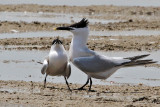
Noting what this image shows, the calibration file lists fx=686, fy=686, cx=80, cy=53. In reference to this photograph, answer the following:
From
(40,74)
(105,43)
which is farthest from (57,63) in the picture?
(105,43)

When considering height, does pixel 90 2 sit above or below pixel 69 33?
below

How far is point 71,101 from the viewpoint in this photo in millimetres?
11609

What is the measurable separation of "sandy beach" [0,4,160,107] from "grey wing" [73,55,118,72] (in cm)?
40

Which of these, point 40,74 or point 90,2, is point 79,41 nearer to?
point 40,74

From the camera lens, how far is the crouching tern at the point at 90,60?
43.8 feet

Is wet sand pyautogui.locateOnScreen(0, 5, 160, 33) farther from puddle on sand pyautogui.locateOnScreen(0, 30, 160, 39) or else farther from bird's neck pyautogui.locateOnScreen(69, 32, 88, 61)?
bird's neck pyautogui.locateOnScreen(69, 32, 88, 61)

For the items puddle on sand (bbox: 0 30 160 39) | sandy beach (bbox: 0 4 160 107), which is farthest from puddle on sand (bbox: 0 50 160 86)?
puddle on sand (bbox: 0 30 160 39)

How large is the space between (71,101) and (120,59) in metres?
2.23

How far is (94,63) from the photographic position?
13.4 metres

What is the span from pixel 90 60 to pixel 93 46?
581 cm

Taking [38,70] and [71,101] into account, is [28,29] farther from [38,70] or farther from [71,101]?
[71,101]

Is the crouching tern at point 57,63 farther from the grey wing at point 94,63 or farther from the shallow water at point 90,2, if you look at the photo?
the shallow water at point 90,2

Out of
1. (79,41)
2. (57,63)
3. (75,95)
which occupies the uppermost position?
(79,41)

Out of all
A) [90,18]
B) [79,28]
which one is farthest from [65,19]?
[79,28]
